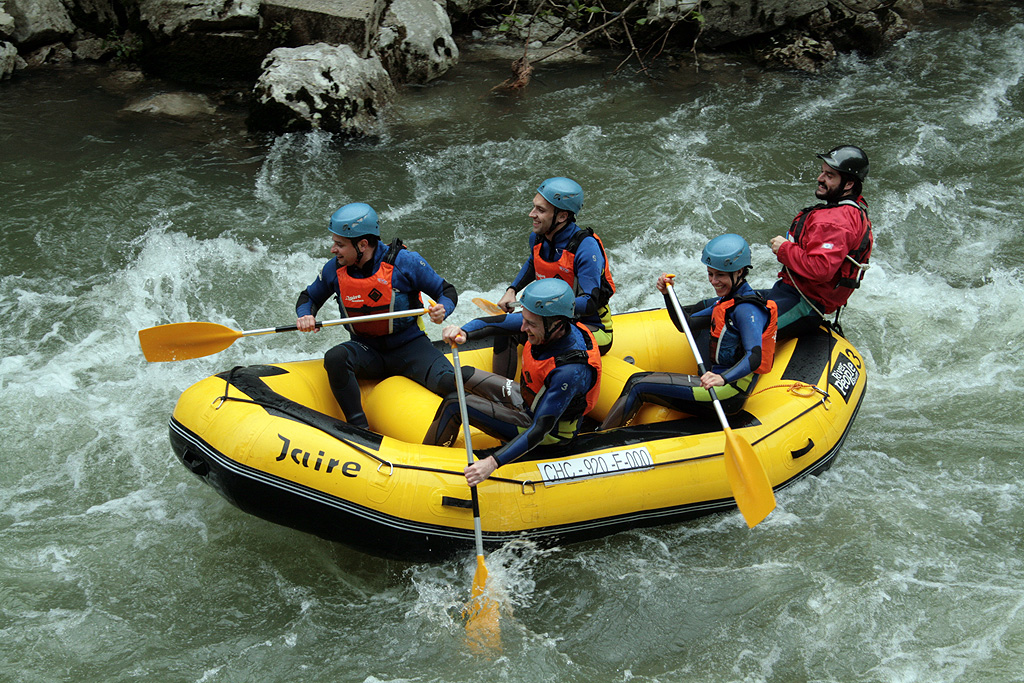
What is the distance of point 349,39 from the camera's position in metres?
9.50

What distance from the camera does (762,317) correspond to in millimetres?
4301

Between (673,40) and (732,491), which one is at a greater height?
(673,40)

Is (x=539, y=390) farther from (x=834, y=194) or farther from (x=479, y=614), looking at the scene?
(x=834, y=194)

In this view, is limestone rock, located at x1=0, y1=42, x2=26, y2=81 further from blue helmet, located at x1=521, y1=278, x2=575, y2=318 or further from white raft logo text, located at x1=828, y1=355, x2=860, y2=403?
white raft logo text, located at x1=828, y1=355, x2=860, y2=403

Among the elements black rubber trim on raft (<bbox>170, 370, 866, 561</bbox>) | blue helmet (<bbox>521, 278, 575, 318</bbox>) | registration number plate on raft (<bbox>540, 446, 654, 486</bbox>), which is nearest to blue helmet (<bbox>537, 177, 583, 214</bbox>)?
blue helmet (<bbox>521, 278, 575, 318</bbox>)

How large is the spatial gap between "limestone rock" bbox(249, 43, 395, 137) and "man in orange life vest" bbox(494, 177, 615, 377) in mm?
4504

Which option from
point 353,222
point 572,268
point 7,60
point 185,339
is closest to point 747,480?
point 572,268

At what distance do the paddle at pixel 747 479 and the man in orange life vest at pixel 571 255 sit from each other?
872mm

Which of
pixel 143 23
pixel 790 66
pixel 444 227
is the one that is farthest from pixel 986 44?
pixel 143 23

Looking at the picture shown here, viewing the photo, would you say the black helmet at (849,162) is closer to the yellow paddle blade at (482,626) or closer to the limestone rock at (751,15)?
the yellow paddle blade at (482,626)

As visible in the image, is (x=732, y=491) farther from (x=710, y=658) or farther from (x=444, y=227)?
(x=444, y=227)

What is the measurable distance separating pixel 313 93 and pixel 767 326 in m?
5.87

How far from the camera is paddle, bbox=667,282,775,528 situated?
4.08 meters

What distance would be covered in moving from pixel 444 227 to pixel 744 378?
12.7 ft
